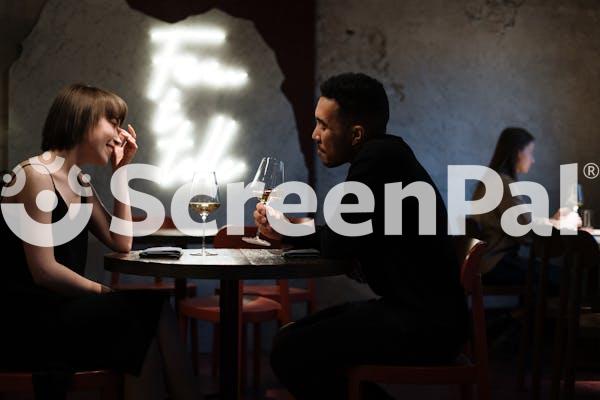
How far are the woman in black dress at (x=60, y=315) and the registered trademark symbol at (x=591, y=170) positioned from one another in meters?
4.10

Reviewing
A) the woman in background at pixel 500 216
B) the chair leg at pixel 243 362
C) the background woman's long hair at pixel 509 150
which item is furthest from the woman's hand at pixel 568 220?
the chair leg at pixel 243 362

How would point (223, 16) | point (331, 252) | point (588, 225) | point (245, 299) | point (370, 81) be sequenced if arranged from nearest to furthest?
1. point (331, 252)
2. point (370, 81)
3. point (245, 299)
4. point (588, 225)
5. point (223, 16)

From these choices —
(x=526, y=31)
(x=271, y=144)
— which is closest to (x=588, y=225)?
(x=526, y=31)

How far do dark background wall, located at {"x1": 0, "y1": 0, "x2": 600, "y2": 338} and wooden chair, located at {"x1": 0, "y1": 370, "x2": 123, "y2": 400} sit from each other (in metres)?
3.02

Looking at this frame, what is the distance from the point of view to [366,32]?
504cm

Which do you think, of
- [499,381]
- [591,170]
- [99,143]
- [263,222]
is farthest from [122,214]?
[591,170]

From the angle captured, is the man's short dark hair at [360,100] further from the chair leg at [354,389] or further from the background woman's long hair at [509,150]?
the background woman's long hair at [509,150]

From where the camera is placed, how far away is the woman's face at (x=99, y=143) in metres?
2.37

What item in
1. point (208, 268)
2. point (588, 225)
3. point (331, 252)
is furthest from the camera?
point (588, 225)

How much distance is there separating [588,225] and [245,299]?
2.13m

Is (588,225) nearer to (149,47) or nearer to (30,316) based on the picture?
(149,47)

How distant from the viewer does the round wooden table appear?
6.71 feet

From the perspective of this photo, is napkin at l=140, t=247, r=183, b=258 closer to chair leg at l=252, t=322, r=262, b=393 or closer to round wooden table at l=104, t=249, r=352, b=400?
round wooden table at l=104, t=249, r=352, b=400

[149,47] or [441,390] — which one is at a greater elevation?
[149,47]
